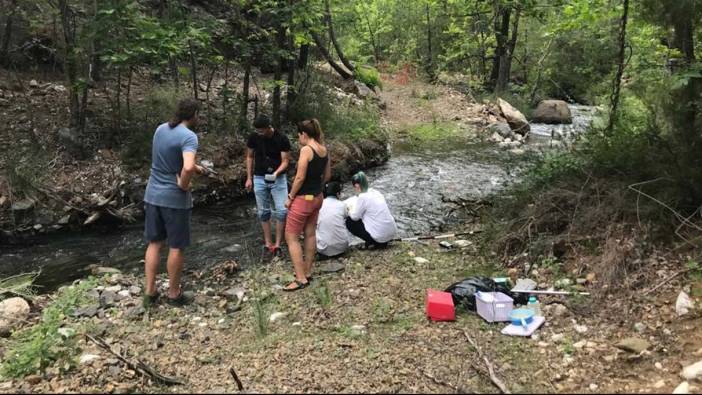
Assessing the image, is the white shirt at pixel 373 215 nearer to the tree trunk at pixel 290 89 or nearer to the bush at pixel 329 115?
the bush at pixel 329 115

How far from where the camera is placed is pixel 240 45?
34.8ft

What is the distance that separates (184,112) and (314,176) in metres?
1.59

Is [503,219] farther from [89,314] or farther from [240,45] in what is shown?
[240,45]

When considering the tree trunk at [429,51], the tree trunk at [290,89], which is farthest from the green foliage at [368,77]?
the tree trunk at [290,89]

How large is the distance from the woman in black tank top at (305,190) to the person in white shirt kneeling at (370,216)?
108cm

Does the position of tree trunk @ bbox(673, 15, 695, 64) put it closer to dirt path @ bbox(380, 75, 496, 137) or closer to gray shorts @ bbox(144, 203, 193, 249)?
gray shorts @ bbox(144, 203, 193, 249)

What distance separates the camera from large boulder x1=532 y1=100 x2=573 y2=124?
1916 cm

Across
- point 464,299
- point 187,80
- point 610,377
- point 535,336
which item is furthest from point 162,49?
point 610,377

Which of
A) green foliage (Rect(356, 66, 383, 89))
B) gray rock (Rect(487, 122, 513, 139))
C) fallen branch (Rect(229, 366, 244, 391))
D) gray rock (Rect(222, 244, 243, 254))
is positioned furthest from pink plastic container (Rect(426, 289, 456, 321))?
green foliage (Rect(356, 66, 383, 89))

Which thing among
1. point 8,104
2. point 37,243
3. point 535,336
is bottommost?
point 37,243

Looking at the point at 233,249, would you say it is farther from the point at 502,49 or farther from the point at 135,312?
the point at 502,49

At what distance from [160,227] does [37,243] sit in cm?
393

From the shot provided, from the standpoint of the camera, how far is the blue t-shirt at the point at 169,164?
5.05 m

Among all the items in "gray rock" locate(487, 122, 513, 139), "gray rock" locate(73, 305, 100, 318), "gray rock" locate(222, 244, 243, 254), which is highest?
"gray rock" locate(487, 122, 513, 139)
